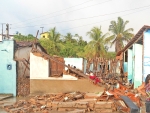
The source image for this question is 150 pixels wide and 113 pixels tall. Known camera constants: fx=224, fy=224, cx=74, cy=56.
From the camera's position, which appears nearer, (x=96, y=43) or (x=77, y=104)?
(x=77, y=104)

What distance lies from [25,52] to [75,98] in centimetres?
1120

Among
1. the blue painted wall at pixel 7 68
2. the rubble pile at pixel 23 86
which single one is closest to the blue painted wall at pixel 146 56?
the rubble pile at pixel 23 86

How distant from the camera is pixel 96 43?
3762cm

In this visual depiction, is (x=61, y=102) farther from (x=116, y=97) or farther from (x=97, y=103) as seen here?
(x=116, y=97)

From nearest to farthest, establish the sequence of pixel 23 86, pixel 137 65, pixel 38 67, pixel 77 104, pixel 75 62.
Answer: pixel 77 104 → pixel 137 65 → pixel 38 67 → pixel 23 86 → pixel 75 62

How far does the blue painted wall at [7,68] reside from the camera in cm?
1650

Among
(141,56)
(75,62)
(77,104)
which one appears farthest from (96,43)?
(77,104)

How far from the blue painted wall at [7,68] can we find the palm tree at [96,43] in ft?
70.3

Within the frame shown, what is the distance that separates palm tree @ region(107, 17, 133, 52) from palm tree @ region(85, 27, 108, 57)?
233 centimetres

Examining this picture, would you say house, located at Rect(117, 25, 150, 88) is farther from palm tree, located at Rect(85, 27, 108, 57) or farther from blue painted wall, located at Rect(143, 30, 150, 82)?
palm tree, located at Rect(85, 27, 108, 57)

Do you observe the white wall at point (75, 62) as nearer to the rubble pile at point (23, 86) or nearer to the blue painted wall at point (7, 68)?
the rubble pile at point (23, 86)

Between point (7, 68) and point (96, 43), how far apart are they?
75.2 feet

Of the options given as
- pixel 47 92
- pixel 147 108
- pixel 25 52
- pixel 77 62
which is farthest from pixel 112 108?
pixel 25 52

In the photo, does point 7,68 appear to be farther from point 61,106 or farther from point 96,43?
point 96,43
